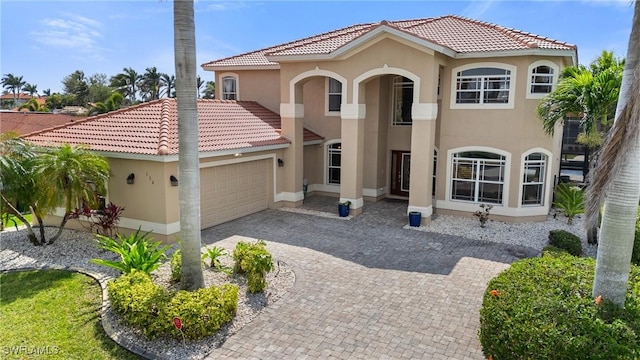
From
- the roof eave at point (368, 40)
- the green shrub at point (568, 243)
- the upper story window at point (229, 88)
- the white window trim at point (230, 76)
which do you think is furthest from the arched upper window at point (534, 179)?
the upper story window at point (229, 88)

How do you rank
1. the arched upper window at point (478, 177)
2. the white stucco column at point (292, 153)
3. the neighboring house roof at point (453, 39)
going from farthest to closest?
1. the white stucco column at point (292, 153)
2. the arched upper window at point (478, 177)
3. the neighboring house roof at point (453, 39)

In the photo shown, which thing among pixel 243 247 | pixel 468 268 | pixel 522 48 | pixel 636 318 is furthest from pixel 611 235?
pixel 522 48

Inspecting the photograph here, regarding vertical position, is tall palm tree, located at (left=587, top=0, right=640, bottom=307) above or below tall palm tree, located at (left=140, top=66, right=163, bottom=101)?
below

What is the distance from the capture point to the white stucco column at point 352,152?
18.1 metres

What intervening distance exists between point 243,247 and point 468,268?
641 centimetres

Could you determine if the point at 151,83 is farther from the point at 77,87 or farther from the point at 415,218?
the point at 415,218

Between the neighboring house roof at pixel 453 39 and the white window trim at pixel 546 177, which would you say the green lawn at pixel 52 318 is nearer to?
the neighboring house roof at pixel 453 39

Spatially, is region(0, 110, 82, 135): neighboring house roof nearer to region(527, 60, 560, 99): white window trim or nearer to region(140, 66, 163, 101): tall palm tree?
region(527, 60, 560, 99): white window trim

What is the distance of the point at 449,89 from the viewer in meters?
18.0

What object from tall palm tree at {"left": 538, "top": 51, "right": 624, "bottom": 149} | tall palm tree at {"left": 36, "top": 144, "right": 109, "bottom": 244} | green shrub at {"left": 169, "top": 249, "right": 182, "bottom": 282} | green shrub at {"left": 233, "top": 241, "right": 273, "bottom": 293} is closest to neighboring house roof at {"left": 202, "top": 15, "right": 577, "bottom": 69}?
tall palm tree at {"left": 538, "top": 51, "right": 624, "bottom": 149}

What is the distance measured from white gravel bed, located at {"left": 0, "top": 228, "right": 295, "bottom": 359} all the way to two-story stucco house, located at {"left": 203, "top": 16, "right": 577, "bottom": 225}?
773 centimetres

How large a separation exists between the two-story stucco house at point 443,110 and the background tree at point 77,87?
65.0 m

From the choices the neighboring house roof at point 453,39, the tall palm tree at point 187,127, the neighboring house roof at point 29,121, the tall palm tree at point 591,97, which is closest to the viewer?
the tall palm tree at point 187,127

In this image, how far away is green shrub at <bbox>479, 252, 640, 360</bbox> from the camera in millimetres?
6258
